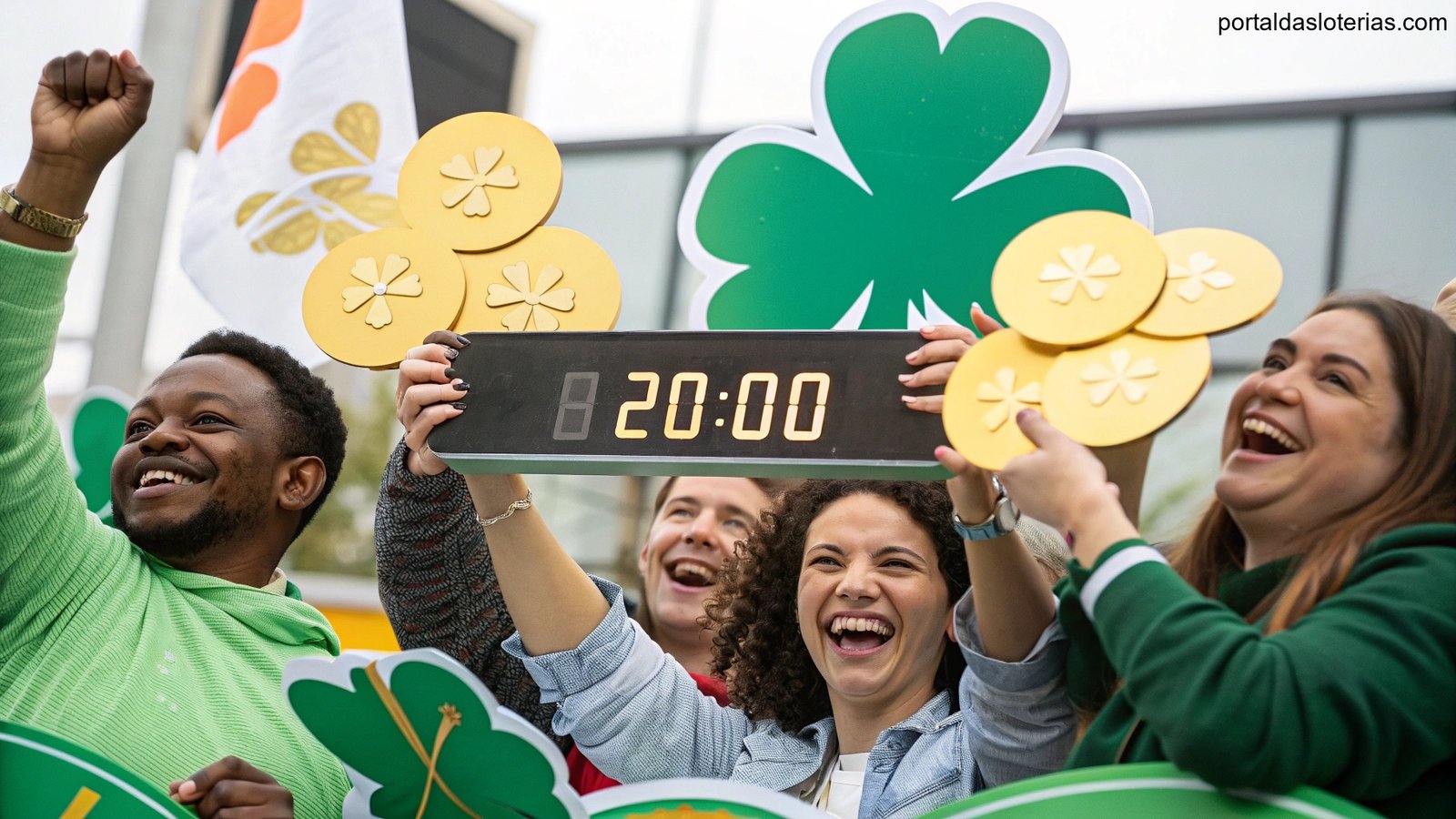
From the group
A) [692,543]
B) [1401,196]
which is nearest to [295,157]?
[692,543]

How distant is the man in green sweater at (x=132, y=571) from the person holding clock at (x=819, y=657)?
0.25 m

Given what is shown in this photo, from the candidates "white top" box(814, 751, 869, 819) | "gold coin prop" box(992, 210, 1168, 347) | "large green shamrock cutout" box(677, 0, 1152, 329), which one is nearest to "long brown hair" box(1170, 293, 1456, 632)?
"gold coin prop" box(992, 210, 1168, 347)

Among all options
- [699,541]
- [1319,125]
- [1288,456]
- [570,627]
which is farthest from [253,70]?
[1319,125]

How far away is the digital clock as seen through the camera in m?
1.77

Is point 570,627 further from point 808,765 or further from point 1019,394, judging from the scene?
point 1019,394

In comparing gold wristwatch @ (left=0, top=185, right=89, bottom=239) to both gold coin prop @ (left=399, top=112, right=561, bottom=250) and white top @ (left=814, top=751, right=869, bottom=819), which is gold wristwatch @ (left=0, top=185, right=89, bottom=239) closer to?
gold coin prop @ (left=399, top=112, right=561, bottom=250)

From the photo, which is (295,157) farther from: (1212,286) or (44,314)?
(1212,286)

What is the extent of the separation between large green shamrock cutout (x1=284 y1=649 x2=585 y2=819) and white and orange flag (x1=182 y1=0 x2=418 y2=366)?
1895mm

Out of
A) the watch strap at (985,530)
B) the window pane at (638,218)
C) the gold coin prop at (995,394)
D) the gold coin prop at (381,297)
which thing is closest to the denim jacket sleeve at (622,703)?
the gold coin prop at (381,297)

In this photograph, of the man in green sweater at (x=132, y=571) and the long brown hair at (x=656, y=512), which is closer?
the man in green sweater at (x=132, y=571)

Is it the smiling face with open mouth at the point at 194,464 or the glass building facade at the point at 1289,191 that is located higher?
the glass building facade at the point at 1289,191

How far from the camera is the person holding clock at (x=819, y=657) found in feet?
6.13

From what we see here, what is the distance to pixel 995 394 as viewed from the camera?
170 centimetres

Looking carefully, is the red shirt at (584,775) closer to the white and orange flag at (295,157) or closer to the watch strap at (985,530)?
the watch strap at (985,530)
